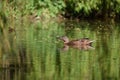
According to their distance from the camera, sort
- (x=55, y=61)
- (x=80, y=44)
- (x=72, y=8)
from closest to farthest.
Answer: (x=55, y=61), (x=80, y=44), (x=72, y=8)

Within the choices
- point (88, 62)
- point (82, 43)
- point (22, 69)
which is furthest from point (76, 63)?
point (82, 43)

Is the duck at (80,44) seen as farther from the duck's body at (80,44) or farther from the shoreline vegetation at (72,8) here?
the shoreline vegetation at (72,8)

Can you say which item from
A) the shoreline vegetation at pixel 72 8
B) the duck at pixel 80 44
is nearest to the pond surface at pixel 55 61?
the duck at pixel 80 44

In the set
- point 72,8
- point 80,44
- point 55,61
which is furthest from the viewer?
point 72,8

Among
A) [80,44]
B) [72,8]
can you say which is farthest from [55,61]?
[72,8]

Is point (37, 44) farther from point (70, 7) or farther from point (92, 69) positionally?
point (70, 7)

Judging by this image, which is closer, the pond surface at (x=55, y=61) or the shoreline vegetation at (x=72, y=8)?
the pond surface at (x=55, y=61)

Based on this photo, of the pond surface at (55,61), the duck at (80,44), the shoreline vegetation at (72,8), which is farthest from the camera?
the shoreline vegetation at (72,8)

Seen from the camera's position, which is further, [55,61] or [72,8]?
[72,8]

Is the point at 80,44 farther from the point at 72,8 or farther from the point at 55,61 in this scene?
the point at 72,8

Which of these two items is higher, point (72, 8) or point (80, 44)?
point (72, 8)

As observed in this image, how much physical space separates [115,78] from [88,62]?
1.87m

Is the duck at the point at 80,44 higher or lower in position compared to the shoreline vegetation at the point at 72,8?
lower

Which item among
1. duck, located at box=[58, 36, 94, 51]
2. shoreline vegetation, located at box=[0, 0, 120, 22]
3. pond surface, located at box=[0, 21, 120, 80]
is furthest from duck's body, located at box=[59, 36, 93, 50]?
shoreline vegetation, located at box=[0, 0, 120, 22]
